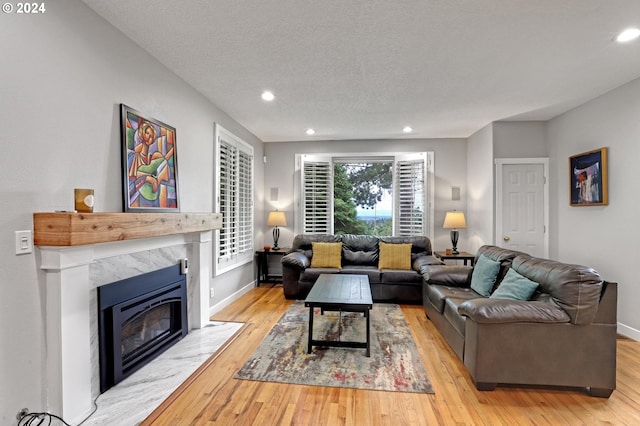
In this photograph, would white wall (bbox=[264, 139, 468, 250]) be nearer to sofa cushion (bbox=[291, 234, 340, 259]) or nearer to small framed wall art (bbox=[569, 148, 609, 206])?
sofa cushion (bbox=[291, 234, 340, 259])

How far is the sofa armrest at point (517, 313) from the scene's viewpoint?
2.23 m

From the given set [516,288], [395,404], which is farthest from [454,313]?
[395,404]

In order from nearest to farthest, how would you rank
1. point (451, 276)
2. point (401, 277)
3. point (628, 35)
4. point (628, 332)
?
point (628, 35)
point (628, 332)
point (451, 276)
point (401, 277)

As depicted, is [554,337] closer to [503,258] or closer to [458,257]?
[503,258]

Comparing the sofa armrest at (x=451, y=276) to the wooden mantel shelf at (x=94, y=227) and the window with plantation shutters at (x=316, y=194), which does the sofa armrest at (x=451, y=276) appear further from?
the wooden mantel shelf at (x=94, y=227)

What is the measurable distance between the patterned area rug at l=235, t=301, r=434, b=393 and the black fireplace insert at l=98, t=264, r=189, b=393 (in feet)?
2.86

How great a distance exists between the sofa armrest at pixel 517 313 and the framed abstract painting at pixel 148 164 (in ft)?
9.28

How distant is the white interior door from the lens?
4652 millimetres

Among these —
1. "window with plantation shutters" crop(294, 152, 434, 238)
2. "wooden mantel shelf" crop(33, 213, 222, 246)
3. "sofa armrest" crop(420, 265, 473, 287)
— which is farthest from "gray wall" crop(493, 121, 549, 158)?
"wooden mantel shelf" crop(33, 213, 222, 246)

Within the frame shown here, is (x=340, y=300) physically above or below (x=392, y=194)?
below

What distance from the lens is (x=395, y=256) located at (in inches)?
191

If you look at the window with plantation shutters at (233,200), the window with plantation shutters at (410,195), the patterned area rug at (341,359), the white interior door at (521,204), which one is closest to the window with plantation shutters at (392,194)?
the window with plantation shutters at (410,195)

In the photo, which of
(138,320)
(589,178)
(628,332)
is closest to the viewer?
(138,320)

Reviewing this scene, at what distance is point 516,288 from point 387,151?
3.71 meters
